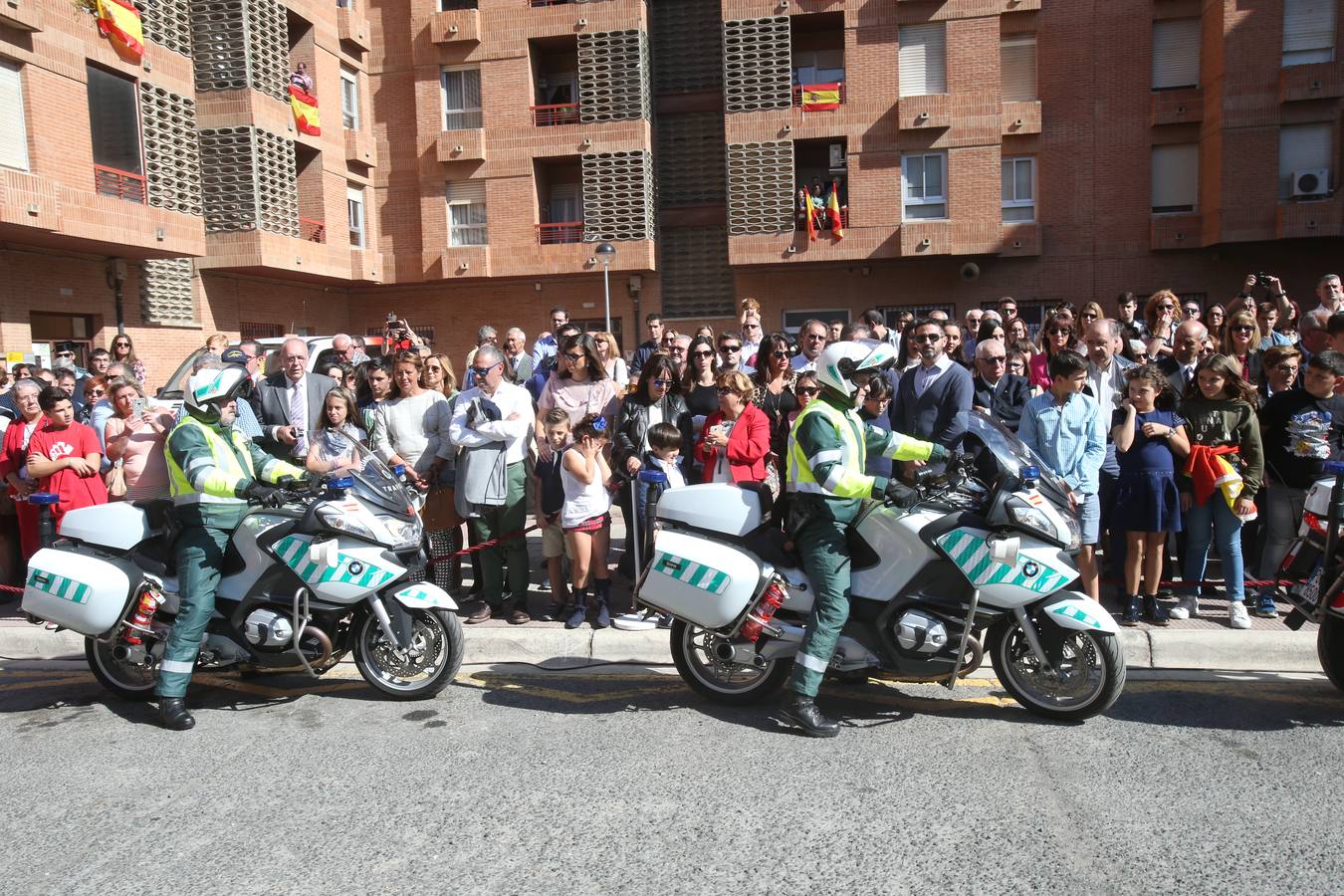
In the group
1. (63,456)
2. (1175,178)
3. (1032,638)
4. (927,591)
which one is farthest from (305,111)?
(1032,638)

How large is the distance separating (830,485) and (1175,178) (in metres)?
22.9

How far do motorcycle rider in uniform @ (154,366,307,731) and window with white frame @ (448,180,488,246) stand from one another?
22120mm

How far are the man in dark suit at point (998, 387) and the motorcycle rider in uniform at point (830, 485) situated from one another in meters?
2.39

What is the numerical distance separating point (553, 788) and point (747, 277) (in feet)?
73.7

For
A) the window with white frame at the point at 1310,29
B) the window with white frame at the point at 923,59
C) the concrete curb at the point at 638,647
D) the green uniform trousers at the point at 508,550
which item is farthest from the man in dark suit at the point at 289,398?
the window with white frame at the point at 1310,29

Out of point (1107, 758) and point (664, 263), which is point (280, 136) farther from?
point (1107, 758)

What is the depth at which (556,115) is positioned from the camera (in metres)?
26.5

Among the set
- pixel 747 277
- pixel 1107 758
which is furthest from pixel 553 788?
pixel 747 277

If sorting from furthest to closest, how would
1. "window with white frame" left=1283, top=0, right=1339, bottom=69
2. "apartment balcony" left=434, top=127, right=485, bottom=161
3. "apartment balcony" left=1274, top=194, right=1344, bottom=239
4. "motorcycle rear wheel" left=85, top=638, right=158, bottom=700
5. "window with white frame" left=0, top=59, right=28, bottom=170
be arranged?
"apartment balcony" left=434, top=127, right=485, bottom=161
"window with white frame" left=1283, top=0, right=1339, bottom=69
"apartment balcony" left=1274, top=194, right=1344, bottom=239
"window with white frame" left=0, top=59, right=28, bottom=170
"motorcycle rear wheel" left=85, top=638, right=158, bottom=700

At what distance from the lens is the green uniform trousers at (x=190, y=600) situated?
5332 mm

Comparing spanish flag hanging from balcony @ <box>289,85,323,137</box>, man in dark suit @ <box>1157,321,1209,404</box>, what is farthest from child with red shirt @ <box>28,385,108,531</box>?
spanish flag hanging from balcony @ <box>289,85,323,137</box>

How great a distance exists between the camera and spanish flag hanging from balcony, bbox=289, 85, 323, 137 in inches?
949

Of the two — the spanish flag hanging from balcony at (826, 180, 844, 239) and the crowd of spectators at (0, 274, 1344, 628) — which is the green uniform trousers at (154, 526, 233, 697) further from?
the spanish flag hanging from balcony at (826, 180, 844, 239)

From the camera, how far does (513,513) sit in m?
7.24
